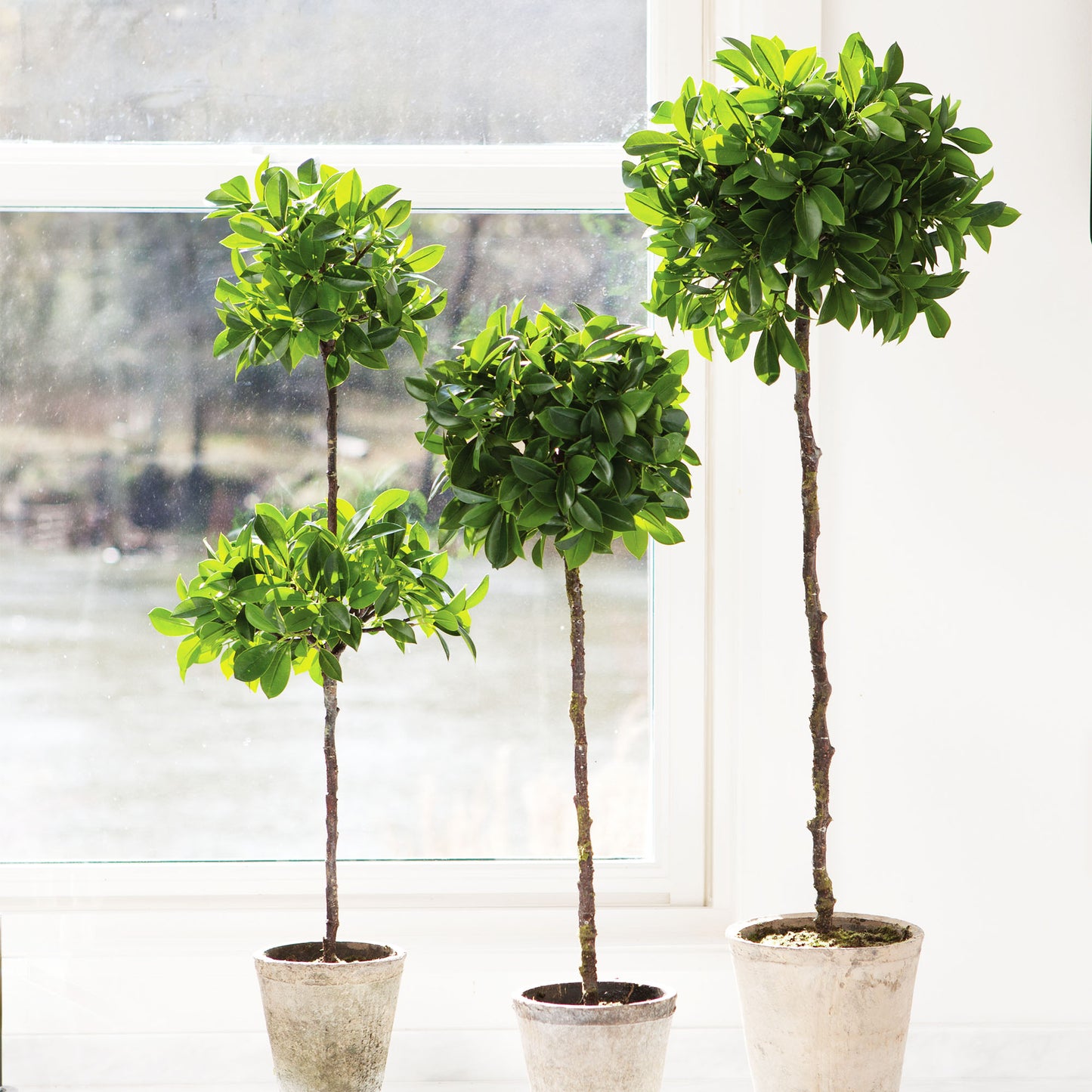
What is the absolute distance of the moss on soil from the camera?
1.09 meters

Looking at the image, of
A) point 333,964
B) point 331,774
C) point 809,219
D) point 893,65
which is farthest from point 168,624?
point 893,65

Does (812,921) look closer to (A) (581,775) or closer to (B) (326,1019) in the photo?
(A) (581,775)

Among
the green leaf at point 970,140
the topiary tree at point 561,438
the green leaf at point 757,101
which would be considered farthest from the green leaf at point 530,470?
the green leaf at point 970,140

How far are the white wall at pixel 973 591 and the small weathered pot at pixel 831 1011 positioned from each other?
0.28 metres

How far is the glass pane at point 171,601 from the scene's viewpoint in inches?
56.9

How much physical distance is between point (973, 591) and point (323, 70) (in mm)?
990

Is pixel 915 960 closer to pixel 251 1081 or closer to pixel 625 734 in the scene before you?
pixel 625 734

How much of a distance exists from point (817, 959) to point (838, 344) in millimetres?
673

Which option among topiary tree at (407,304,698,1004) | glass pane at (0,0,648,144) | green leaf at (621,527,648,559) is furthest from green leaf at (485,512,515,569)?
glass pane at (0,0,648,144)

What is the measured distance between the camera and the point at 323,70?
4.78ft

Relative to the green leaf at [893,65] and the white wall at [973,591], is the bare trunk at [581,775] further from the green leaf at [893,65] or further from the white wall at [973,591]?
the green leaf at [893,65]

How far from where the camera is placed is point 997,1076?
1.34m

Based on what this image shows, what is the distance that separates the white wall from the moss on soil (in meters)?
0.22

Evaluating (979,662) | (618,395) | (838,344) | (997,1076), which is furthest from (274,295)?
(997,1076)
